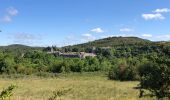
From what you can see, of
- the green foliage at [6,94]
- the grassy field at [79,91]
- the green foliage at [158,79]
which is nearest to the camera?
the green foliage at [6,94]

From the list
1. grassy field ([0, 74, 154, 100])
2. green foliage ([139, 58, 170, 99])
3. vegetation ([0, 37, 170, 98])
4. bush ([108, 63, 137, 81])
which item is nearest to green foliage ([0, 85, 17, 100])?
vegetation ([0, 37, 170, 98])

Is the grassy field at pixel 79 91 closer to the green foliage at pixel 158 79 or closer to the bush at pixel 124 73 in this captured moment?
the green foliage at pixel 158 79

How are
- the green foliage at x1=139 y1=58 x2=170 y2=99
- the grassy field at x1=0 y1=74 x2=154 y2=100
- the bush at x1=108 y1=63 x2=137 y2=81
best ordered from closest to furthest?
the green foliage at x1=139 y1=58 x2=170 y2=99 < the grassy field at x1=0 y1=74 x2=154 y2=100 < the bush at x1=108 y1=63 x2=137 y2=81

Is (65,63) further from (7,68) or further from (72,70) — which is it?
(7,68)

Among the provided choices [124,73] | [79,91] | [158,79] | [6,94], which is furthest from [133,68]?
[6,94]

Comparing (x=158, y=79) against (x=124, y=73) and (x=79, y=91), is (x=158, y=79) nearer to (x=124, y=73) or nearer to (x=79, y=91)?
(x=79, y=91)

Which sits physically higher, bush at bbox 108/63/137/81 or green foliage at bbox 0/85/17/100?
green foliage at bbox 0/85/17/100

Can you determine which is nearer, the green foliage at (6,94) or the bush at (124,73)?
the green foliage at (6,94)

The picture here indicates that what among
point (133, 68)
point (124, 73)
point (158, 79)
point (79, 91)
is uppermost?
point (158, 79)

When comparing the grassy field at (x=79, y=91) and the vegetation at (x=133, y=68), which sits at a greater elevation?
the vegetation at (x=133, y=68)

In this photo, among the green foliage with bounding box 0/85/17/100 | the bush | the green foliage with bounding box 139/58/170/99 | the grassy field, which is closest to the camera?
the green foliage with bounding box 0/85/17/100

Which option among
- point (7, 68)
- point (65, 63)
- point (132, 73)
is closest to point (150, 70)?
point (132, 73)

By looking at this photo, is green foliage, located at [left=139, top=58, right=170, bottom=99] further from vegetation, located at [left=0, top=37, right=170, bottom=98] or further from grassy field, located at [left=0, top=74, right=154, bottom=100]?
grassy field, located at [left=0, top=74, right=154, bottom=100]

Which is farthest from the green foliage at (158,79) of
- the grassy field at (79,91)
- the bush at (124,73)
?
the bush at (124,73)
